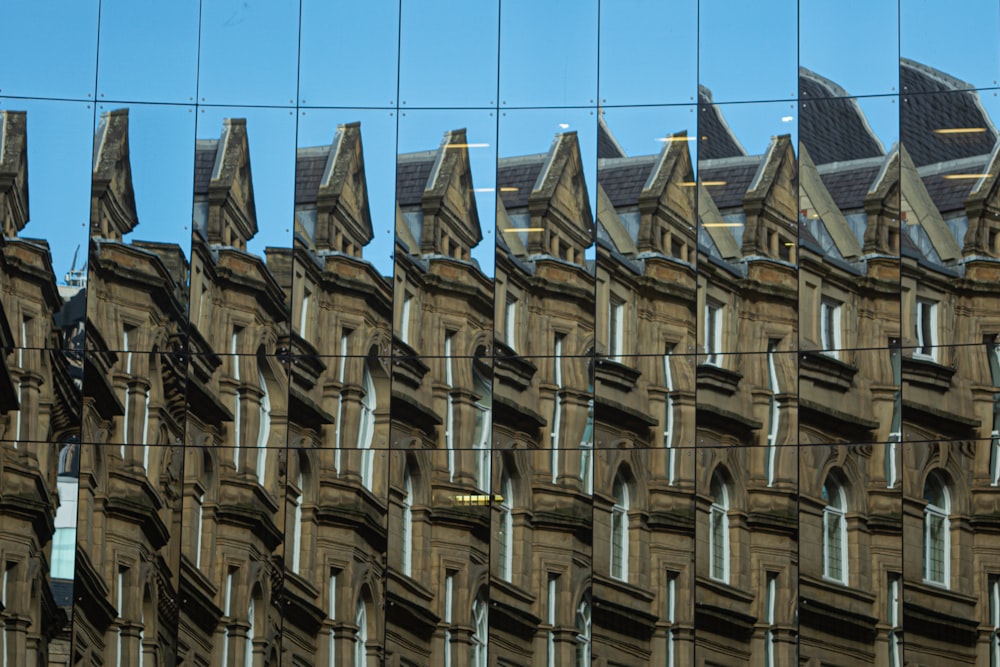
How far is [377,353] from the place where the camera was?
633 inches

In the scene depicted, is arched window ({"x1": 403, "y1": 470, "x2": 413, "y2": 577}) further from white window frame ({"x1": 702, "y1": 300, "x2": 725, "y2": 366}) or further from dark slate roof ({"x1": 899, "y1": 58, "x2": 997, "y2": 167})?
dark slate roof ({"x1": 899, "y1": 58, "x2": 997, "y2": 167})

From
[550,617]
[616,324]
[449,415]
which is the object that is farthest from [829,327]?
[550,617]

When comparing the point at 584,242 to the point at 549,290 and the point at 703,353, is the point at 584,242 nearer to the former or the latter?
the point at 549,290

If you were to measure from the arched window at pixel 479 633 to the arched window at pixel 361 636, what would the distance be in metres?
1.10

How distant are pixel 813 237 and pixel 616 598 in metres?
4.24

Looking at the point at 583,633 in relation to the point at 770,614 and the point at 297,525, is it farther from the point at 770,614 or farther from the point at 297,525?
the point at 297,525

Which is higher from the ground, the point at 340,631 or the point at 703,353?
the point at 703,353

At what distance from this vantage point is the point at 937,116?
1572 centimetres

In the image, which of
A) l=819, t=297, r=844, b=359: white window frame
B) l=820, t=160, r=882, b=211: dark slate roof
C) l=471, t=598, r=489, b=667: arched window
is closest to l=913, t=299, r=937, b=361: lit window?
l=819, t=297, r=844, b=359: white window frame

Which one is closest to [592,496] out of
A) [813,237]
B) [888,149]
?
[813,237]

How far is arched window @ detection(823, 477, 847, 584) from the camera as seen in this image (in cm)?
1556

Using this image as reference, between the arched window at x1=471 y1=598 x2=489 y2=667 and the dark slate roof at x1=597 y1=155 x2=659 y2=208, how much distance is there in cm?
444

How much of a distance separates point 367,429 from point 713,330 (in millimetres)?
3745

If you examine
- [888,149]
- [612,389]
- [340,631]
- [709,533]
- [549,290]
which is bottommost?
[340,631]
